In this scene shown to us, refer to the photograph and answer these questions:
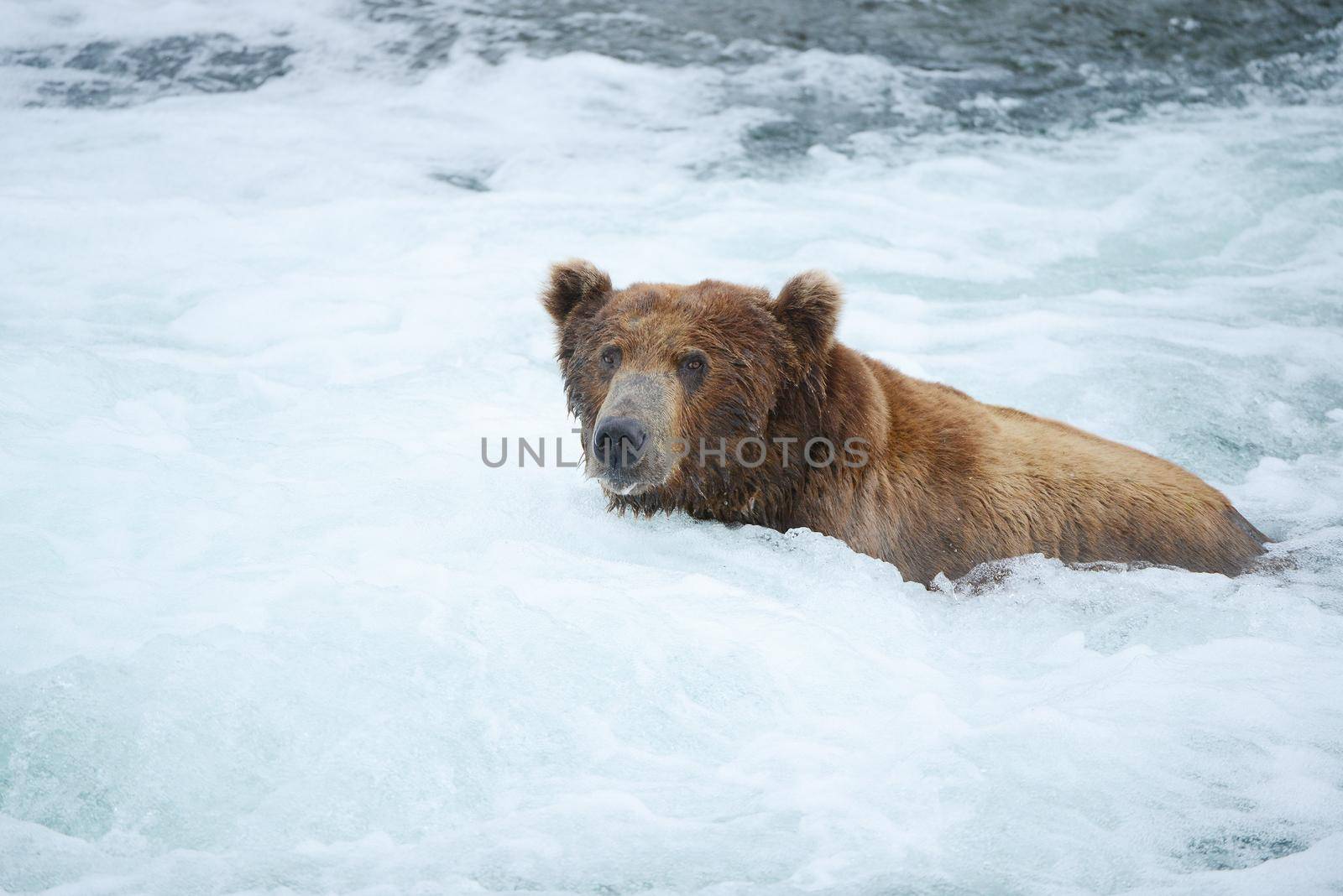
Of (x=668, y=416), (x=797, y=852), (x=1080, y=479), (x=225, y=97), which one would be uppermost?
(x=225, y=97)

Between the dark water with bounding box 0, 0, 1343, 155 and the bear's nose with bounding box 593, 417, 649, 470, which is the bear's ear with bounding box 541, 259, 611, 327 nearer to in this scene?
the bear's nose with bounding box 593, 417, 649, 470

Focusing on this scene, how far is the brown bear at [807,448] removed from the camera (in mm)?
4625

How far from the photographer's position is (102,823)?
313 cm

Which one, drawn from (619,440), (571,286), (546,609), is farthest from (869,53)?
(546,609)

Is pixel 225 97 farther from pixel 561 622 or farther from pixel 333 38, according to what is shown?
pixel 561 622

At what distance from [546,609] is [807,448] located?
1246mm

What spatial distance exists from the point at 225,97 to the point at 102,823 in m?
9.55

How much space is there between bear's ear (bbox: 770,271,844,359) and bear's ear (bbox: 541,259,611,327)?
771 mm

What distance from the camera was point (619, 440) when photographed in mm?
4340

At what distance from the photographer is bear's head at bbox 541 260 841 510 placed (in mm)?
4566

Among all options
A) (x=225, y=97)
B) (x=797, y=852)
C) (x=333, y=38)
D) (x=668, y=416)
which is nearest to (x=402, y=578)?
(x=668, y=416)

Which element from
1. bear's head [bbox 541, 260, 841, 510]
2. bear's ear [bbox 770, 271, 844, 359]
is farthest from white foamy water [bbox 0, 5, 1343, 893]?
bear's ear [bbox 770, 271, 844, 359]

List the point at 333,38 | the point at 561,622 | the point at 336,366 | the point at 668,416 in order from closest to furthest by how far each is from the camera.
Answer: the point at 561,622 → the point at 668,416 → the point at 336,366 → the point at 333,38

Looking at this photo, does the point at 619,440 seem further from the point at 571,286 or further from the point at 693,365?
the point at 571,286
